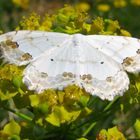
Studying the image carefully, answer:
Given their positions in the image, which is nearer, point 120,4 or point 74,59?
point 74,59

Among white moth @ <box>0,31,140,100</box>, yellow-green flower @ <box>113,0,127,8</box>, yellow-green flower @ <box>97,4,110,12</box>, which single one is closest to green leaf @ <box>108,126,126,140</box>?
white moth @ <box>0,31,140,100</box>

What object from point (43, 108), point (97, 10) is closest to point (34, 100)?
point (43, 108)

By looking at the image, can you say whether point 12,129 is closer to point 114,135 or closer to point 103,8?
point 114,135

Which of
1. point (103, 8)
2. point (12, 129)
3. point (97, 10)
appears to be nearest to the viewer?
point (12, 129)

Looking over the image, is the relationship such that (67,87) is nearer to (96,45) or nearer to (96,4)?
(96,45)

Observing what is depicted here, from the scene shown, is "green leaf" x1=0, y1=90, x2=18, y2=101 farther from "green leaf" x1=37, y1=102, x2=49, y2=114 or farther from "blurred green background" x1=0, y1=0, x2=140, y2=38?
"blurred green background" x1=0, y1=0, x2=140, y2=38

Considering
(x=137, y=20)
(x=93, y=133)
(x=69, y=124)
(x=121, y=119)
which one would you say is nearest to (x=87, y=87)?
(x=69, y=124)

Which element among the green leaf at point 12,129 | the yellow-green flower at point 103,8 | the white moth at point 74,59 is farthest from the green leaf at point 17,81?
the yellow-green flower at point 103,8
